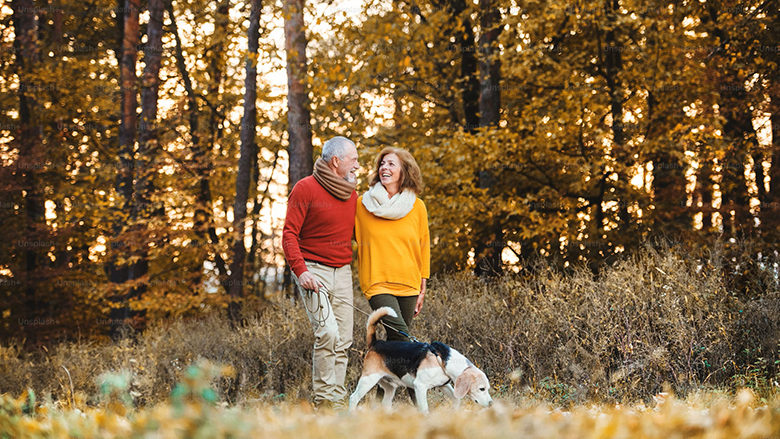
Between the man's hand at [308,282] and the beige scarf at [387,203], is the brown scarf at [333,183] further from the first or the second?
the man's hand at [308,282]

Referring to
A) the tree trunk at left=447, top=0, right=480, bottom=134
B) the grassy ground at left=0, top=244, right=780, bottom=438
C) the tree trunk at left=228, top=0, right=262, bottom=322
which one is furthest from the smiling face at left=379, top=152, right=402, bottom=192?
the tree trunk at left=447, top=0, right=480, bottom=134

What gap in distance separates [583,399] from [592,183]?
22.4ft

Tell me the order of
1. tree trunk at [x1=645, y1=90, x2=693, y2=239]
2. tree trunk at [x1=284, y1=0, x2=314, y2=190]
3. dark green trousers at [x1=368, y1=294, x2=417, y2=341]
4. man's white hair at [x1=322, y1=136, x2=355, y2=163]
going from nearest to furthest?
dark green trousers at [x1=368, y1=294, x2=417, y2=341] < man's white hair at [x1=322, y1=136, x2=355, y2=163] < tree trunk at [x1=645, y1=90, x2=693, y2=239] < tree trunk at [x1=284, y1=0, x2=314, y2=190]

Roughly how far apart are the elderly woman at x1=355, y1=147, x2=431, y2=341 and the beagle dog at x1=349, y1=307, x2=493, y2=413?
0.34 metres

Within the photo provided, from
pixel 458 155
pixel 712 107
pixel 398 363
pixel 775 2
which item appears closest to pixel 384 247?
pixel 398 363

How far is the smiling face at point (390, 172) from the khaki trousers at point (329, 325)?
2.37 feet

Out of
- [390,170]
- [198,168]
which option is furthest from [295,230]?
[198,168]

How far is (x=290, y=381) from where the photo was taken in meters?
7.01

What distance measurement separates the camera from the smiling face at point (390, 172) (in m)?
4.66

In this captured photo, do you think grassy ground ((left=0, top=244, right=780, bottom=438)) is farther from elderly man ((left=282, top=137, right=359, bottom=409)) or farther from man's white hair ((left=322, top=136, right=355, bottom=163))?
man's white hair ((left=322, top=136, right=355, bottom=163))

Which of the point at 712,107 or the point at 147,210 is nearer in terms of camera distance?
the point at 712,107

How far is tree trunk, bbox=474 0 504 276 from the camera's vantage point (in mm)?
11570

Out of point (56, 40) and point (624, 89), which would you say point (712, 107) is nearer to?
point (624, 89)

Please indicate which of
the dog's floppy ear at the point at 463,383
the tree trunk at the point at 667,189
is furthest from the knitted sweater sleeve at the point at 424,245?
the tree trunk at the point at 667,189
